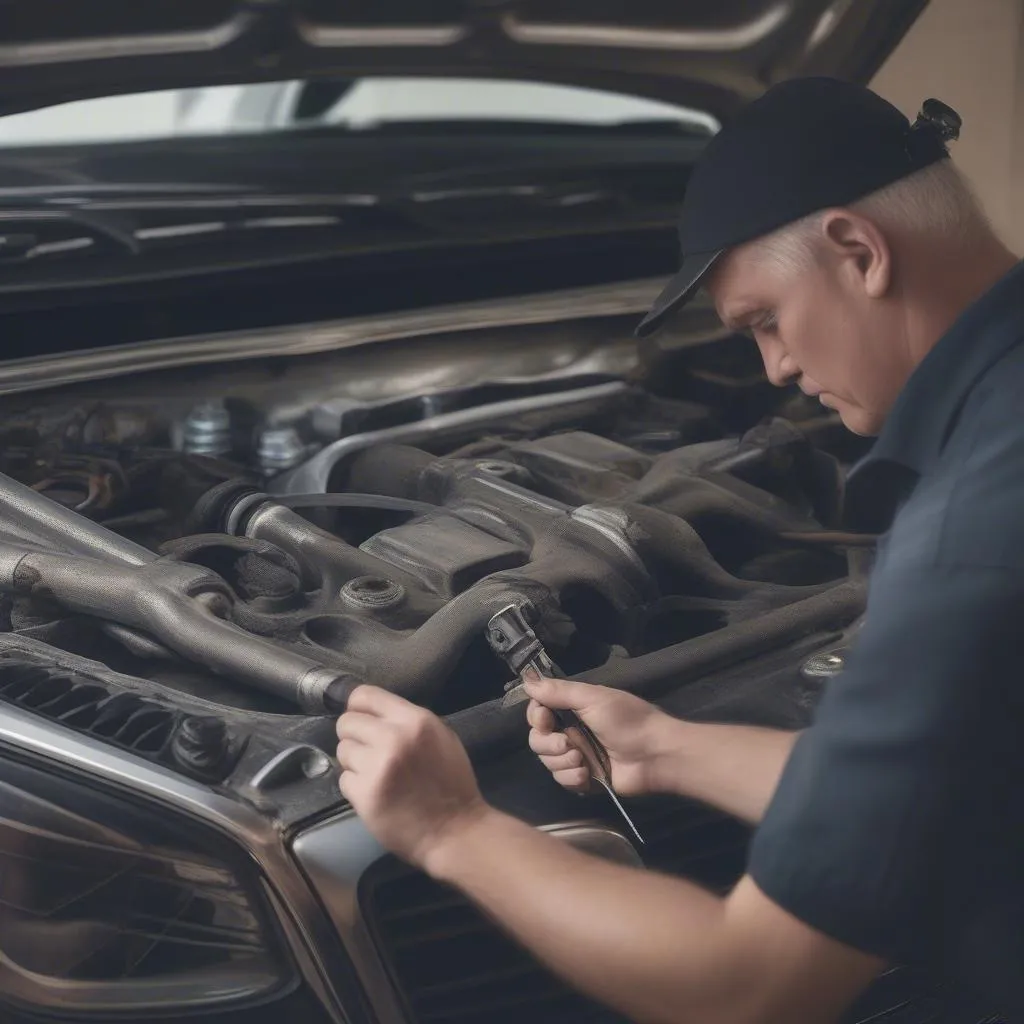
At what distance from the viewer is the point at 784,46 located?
152cm

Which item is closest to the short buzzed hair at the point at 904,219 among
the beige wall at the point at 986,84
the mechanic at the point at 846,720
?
the mechanic at the point at 846,720

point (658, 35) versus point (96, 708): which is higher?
Answer: point (658, 35)

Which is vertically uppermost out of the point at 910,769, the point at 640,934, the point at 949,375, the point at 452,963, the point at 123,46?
the point at 123,46

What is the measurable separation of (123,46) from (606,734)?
31.1 inches

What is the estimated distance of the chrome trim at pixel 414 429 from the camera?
130 centimetres

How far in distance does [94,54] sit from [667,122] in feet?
2.37

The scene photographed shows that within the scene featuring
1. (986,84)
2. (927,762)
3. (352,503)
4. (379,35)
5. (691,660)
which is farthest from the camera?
(986,84)

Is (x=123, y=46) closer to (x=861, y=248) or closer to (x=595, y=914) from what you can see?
(x=861, y=248)

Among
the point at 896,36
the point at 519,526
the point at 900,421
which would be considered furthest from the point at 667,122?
the point at 900,421

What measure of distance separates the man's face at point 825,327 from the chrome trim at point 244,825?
0.41 metres

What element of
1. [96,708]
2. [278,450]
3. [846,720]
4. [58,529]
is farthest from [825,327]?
[278,450]

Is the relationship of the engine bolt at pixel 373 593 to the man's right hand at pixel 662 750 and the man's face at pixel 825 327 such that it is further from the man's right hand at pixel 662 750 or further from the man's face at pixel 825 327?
the man's face at pixel 825 327

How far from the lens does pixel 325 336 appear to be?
1423 mm

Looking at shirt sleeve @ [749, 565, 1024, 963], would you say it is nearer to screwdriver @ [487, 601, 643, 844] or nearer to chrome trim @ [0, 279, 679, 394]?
screwdriver @ [487, 601, 643, 844]
